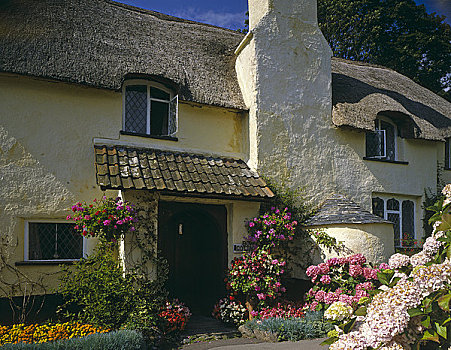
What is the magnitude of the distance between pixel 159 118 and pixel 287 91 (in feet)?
11.3

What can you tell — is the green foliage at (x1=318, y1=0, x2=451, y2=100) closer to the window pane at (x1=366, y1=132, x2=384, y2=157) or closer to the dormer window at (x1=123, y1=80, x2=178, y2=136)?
the window pane at (x1=366, y1=132, x2=384, y2=157)

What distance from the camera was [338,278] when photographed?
8.76m

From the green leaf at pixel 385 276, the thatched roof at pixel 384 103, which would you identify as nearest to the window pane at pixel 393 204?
the thatched roof at pixel 384 103

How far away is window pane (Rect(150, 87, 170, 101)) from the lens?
10.3 meters

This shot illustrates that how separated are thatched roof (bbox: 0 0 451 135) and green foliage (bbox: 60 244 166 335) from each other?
3851 millimetres

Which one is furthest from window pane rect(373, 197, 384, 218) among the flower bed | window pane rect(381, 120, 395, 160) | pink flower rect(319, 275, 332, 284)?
the flower bed

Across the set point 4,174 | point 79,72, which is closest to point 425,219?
point 79,72

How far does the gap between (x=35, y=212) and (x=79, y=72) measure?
10.1 ft

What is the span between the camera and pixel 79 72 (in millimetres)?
8836

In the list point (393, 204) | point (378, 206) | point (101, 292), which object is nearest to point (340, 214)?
point (378, 206)

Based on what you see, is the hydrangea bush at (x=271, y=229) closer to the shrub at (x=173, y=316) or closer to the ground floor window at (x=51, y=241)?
the shrub at (x=173, y=316)

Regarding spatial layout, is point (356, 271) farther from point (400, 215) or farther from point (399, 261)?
point (399, 261)

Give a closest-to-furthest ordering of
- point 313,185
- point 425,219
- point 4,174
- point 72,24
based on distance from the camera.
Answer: point 4,174
point 72,24
point 313,185
point 425,219

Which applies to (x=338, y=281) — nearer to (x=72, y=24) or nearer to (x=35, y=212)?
(x=35, y=212)
